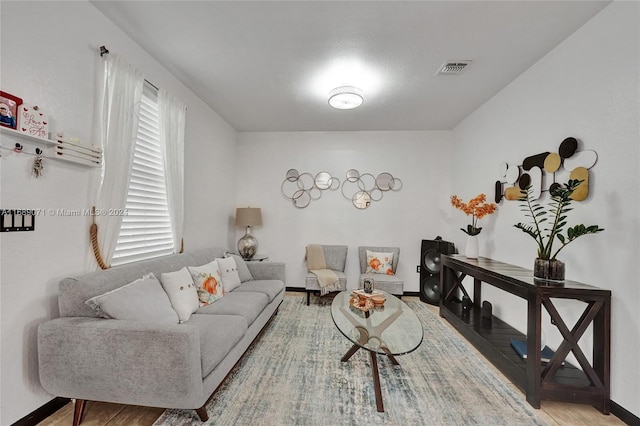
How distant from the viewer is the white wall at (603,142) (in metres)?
1.71

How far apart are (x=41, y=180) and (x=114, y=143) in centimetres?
57

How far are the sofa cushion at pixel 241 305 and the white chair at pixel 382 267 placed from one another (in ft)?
5.55

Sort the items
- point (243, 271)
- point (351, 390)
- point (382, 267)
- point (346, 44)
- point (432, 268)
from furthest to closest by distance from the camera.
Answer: point (382, 267) < point (432, 268) < point (243, 271) < point (346, 44) < point (351, 390)

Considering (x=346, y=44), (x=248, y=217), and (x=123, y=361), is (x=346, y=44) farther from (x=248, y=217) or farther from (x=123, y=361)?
(x=248, y=217)

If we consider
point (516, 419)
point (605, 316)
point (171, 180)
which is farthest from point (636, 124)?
point (171, 180)

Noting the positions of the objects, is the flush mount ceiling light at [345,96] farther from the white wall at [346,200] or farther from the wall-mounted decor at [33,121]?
the wall-mounted decor at [33,121]

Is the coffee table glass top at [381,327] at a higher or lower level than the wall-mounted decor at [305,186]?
lower

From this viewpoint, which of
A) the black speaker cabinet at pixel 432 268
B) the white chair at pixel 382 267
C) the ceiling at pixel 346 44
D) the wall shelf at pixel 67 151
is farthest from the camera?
the black speaker cabinet at pixel 432 268

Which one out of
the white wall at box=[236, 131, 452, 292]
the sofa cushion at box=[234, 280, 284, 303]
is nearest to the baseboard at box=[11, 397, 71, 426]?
the sofa cushion at box=[234, 280, 284, 303]

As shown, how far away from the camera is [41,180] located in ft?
5.38

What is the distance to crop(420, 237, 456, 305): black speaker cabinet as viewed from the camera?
13.1 feet

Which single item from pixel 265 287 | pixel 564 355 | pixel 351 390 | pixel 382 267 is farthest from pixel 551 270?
pixel 265 287

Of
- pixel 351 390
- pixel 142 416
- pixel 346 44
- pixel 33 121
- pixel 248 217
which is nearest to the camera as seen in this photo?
pixel 33 121

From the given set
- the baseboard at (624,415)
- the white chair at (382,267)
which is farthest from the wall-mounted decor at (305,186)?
the baseboard at (624,415)
